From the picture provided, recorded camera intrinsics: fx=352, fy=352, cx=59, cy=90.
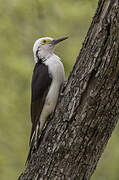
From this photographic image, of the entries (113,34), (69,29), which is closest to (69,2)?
(69,29)

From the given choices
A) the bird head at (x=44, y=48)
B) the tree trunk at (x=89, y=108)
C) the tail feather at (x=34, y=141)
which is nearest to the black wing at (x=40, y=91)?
the tail feather at (x=34, y=141)

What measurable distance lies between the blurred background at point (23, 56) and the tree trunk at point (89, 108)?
3.71 meters

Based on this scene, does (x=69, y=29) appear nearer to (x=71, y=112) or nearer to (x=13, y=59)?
(x=13, y=59)

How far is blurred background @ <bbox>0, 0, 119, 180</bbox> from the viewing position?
7.24m

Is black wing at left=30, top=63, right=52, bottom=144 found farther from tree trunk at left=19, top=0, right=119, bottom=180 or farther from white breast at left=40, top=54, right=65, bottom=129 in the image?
tree trunk at left=19, top=0, right=119, bottom=180

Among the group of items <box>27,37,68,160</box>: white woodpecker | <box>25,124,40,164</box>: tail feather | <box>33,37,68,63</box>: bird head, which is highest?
<box>33,37,68,63</box>: bird head

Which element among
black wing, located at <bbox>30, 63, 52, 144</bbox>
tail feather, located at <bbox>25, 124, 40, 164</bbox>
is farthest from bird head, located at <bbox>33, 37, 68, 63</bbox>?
tail feather, located at <bbox>25, 124, 40, 164</bbox>

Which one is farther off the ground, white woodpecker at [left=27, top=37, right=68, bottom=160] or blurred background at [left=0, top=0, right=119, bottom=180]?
blurred background at [left=0, top=0, right=119, bottom=180]

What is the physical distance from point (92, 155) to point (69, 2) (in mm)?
4837

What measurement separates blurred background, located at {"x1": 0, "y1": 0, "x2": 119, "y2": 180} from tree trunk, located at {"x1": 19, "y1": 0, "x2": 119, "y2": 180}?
3713 millimetres

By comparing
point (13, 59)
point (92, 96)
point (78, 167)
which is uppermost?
point (13, 59)

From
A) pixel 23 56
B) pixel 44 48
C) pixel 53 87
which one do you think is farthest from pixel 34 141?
pixel 23 56

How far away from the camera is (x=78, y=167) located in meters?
3.32

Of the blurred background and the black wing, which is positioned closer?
the black wing
